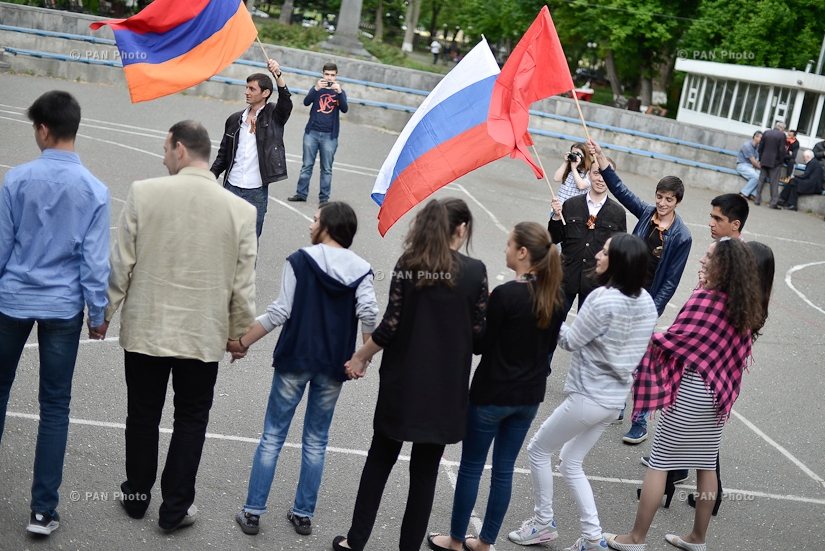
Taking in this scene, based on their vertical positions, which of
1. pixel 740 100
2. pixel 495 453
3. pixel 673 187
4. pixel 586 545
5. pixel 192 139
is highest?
pixel 740 100

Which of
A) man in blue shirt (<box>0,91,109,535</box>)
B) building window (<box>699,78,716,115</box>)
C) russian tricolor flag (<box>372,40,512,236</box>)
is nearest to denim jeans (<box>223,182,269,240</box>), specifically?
russian tricolor flag (<box>372,40,512,236</box>)

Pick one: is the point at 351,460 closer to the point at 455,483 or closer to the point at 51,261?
the point at 455,483

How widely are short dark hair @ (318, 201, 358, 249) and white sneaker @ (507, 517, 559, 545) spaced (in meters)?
2.13

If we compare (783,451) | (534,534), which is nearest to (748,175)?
(783,451)

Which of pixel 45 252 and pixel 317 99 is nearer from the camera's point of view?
pixel 45 252

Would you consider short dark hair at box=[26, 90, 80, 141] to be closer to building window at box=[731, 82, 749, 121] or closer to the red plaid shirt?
the red plaid shirt

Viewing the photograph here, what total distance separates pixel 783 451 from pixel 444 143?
3.96 meters

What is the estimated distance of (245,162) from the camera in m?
8.90

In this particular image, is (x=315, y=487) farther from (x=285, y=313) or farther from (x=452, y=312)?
(x=452, y=312)

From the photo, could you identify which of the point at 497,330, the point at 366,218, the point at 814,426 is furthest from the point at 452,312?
the point at 366,218

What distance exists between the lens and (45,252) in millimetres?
4391

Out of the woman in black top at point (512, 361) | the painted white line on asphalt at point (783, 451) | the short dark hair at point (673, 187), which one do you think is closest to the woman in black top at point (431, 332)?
the woman in black top at point (512, 361)

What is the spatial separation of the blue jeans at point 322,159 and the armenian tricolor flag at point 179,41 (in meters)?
5.59

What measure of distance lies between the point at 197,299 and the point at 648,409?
9.18ft
